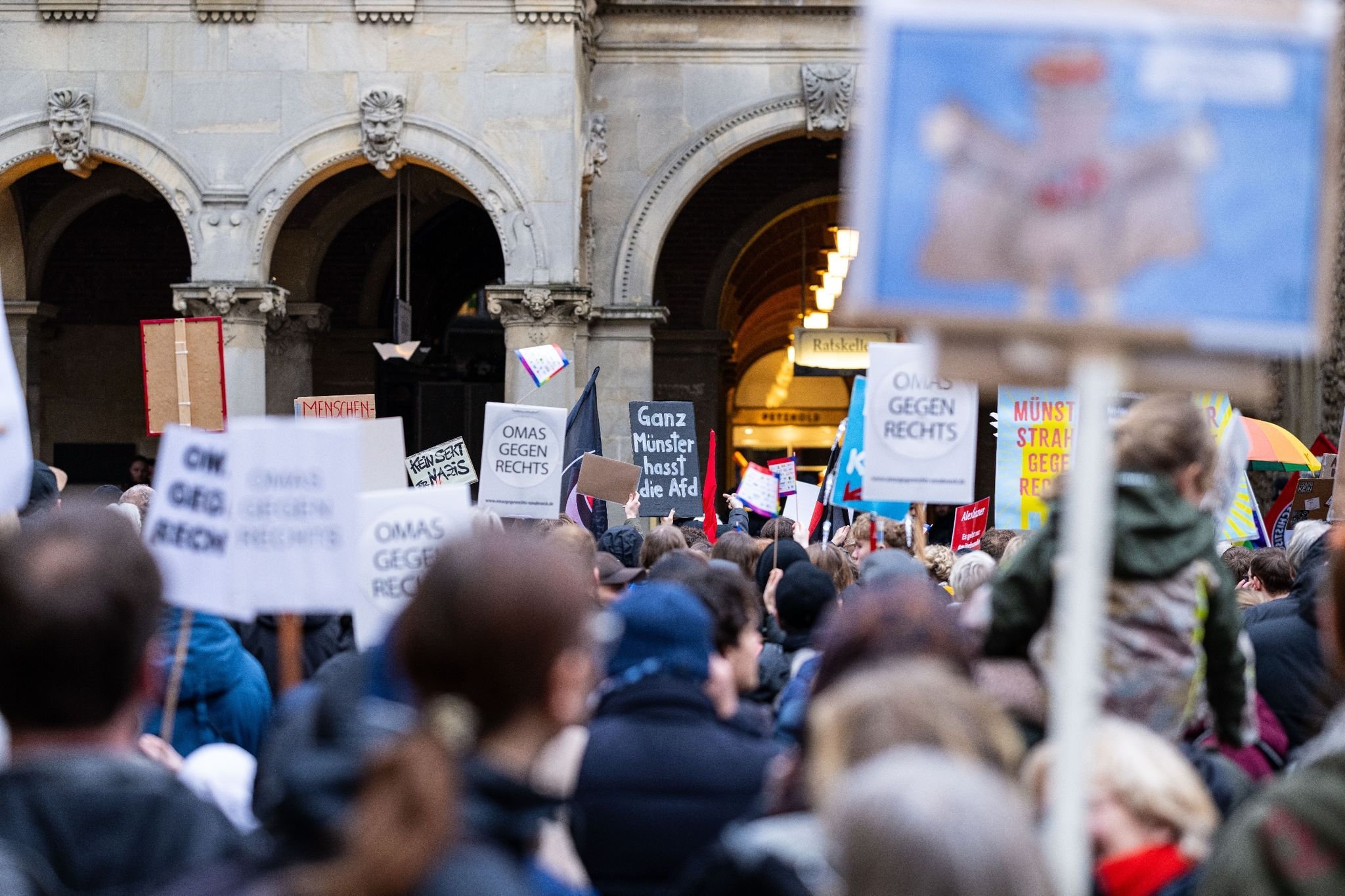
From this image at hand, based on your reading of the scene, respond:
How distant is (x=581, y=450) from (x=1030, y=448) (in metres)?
5.01

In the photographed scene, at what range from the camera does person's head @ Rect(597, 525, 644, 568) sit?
9109 mm

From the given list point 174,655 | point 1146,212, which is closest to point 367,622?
point 174,655

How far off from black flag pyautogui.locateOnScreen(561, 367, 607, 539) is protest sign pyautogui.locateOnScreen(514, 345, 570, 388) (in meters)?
0.71

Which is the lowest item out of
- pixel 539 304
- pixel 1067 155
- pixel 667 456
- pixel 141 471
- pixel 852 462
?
pixel 141 471

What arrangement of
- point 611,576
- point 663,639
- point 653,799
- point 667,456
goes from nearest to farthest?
point 653,799 < point 663,639 < point 611,576 < point 667,456

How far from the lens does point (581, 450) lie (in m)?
13.1

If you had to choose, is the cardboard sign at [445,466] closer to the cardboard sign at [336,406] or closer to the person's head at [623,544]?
the cardboard sign at [336,406]

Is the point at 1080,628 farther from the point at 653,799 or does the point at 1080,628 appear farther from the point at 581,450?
the point at 581,450

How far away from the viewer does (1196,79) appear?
2.86 meters

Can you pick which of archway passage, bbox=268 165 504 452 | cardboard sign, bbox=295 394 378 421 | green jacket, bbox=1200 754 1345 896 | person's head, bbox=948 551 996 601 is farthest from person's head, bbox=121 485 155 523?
archway passage, bbox=268 165 504 452

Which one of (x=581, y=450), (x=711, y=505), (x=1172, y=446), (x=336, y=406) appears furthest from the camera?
(x=711, y=505)

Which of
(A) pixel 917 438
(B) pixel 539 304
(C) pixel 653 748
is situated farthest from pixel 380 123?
(C) pixel 653 748

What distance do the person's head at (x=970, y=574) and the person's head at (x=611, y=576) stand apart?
1.29 m

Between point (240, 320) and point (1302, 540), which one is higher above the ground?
point (240, 320)
